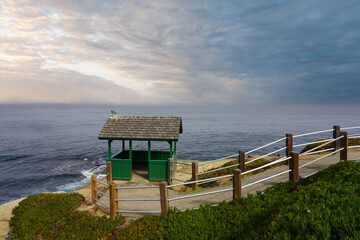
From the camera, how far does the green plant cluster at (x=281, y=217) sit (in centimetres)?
379

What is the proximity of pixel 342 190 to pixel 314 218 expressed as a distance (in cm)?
181

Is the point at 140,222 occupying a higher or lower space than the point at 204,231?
lower

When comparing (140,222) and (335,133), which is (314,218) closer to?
(140,222)

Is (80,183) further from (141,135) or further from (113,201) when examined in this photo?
(113,201)

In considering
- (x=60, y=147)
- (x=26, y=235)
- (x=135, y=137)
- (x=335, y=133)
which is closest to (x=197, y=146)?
(x=60, y=147)

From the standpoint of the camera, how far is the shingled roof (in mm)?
14555

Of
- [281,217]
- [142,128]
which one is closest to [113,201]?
[281,217]

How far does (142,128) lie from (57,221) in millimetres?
8097

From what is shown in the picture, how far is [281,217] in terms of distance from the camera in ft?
14.5

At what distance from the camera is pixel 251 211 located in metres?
5.93

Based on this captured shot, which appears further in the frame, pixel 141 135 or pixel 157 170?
pixel 141 135

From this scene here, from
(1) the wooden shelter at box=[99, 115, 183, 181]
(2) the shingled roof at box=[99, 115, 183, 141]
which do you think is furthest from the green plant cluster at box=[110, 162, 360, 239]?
(2) the shingled roof at box=[99, 115, 183, 141]

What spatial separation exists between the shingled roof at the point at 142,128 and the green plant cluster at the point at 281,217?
823 centimetres

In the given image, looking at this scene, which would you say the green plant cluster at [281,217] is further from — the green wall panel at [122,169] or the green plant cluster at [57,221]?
the green wall panel at [122,169]
